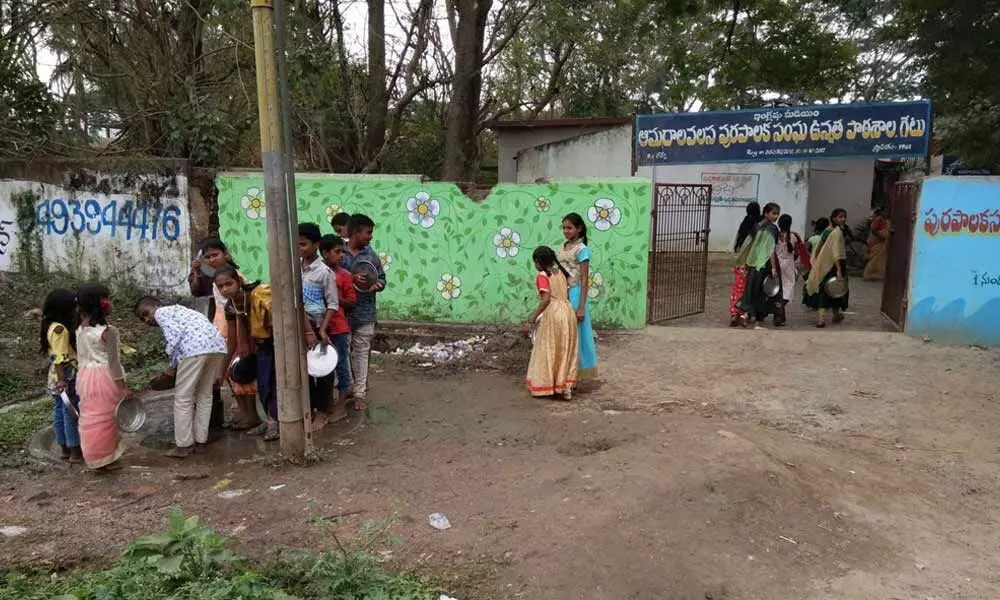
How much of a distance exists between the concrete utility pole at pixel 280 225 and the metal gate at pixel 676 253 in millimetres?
4708

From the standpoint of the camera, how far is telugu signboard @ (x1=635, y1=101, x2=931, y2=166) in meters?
8.47

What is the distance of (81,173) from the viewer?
917 centimetres

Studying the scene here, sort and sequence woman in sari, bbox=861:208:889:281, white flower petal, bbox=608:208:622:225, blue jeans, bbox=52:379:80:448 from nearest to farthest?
1. blue jeans, bbox=52:379:80:448
2. white flower petal, bbox=608:208:622:225
3. woman in sari, bbox=861:208:889:281

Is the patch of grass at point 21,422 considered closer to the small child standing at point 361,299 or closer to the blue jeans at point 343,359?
the blue jeans at point 343,359

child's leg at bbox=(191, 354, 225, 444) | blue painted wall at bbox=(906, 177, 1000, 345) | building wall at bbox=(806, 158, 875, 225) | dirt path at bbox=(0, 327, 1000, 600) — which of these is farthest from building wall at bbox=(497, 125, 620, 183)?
child's leg at bbox=(191, 354, 225, 444)

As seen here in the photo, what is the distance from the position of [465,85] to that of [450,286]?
5.38m

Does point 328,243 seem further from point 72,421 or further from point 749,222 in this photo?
point 749,222

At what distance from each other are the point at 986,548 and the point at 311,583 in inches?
125

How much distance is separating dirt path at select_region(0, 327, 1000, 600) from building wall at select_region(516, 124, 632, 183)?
10929 mm

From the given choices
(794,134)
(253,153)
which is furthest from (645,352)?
(253,153)

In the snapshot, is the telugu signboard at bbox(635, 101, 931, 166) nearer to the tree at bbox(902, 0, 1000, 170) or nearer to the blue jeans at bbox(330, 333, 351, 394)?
the tree at bbox(902, 0, 1000, 170)

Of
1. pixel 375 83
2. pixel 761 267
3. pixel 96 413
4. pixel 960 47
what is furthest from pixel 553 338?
pixel 375 83

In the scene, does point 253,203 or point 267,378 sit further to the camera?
point 253,203

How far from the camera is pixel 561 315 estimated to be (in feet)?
18.6
